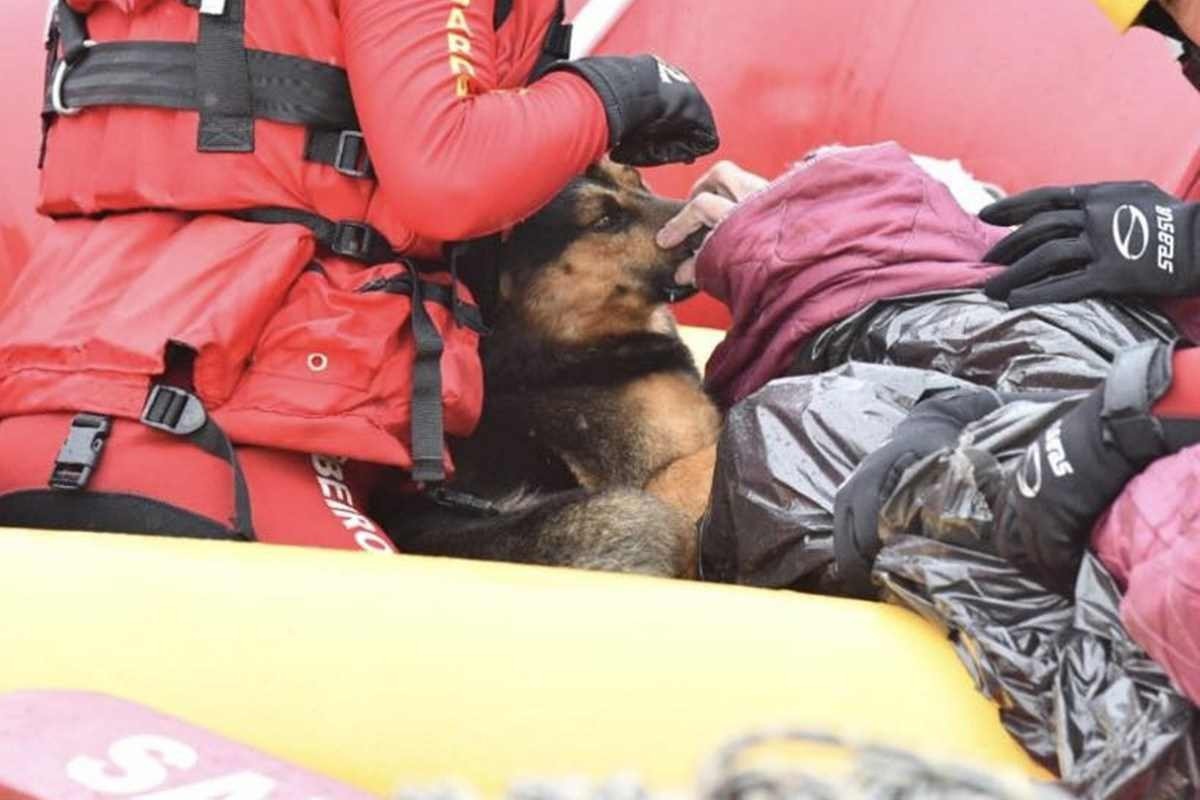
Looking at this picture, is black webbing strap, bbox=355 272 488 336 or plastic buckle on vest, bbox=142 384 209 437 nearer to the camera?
plastic buckle on vest, bbox=142 384 209 437

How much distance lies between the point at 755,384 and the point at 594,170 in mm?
557

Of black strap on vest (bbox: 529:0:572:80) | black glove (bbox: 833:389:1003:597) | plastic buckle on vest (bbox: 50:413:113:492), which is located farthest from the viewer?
black strap on vest (bbox: 529:0:572:80)

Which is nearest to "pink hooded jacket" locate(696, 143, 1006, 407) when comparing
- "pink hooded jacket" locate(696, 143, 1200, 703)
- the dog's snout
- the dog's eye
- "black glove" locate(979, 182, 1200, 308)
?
"pink hooded jacket" locate(696, 143, 1200, 703)

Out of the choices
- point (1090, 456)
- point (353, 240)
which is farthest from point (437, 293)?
point (1090, 456)

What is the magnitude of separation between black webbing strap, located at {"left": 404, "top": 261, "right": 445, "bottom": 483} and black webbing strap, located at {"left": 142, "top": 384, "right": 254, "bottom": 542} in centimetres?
24

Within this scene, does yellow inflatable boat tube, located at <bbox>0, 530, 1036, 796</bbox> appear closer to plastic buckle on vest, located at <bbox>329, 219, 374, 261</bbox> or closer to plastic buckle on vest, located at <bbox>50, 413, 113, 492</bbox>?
plastic buckle on vest, located at <bbox>50, 413, 113, 492</bbox>

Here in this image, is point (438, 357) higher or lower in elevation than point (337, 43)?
lower

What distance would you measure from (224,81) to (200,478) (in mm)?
511

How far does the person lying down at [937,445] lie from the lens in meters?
1.28

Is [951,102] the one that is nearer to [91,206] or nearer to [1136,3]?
[1136,3]

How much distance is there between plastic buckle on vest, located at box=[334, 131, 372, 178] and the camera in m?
2.03

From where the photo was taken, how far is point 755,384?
238 cm

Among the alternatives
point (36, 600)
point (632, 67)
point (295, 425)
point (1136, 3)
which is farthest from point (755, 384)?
point (36, 600)

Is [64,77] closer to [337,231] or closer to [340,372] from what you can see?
[337,231]
